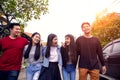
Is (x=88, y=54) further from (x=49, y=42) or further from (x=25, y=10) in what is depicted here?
(x=25, y=10)

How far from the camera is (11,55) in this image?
22.9 feet

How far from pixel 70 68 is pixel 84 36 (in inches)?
38.8

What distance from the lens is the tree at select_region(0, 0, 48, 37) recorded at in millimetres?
24641

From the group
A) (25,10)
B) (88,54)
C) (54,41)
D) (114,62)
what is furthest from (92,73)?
(25,10)

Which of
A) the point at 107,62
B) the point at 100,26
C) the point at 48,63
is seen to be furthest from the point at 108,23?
the point at 48,63

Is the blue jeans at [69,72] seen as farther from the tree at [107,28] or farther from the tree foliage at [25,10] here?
the tree at [107,28]

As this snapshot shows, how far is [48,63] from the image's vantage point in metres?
7.82

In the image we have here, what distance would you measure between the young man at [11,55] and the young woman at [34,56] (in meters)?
0.57

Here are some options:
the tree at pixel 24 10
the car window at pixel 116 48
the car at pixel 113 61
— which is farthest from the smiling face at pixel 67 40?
the tree at pixel 24 10

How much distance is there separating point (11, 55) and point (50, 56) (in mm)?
1223

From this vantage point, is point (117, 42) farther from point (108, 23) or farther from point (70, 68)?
point (108, 23)

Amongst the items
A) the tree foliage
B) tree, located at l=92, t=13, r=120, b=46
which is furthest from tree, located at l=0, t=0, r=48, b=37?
tree, located at l=92, t=13, r=120, b=46

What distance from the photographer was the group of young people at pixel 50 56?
23.0 feet

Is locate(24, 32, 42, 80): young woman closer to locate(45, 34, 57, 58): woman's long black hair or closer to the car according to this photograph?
locate(45, 34, 57, 58): woman's long black hair
